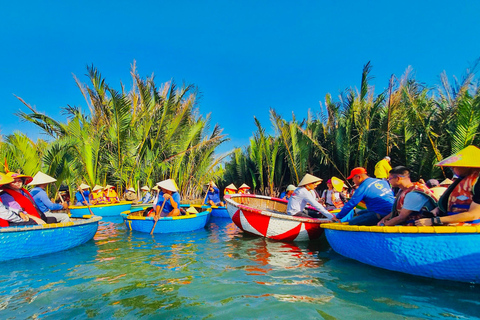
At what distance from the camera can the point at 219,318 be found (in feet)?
10.4

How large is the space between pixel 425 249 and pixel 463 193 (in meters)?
0.84

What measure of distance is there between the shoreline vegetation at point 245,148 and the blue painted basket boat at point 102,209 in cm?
154

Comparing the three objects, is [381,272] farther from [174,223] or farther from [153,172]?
[153,172]

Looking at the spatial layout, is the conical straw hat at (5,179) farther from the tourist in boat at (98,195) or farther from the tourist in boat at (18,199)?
the tourist in boat at (98,195)

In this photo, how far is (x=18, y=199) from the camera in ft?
20.1

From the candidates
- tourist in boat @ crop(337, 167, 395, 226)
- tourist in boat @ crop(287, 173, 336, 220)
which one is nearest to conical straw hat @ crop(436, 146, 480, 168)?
tourist in boat @ crop(337, 167, 395, 226)

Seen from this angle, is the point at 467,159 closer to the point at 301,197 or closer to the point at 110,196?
the point at 301,197

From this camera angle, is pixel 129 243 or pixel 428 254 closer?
pixel 428 254

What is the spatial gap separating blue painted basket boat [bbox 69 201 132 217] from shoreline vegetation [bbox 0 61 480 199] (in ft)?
5.05

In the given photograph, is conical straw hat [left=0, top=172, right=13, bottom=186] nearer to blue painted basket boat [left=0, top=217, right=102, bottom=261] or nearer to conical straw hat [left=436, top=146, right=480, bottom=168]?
blue painted basket boat [left=0, top=217, right=102, bottom=261]

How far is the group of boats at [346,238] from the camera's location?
3.60m

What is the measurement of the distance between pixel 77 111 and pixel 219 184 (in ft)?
39.0

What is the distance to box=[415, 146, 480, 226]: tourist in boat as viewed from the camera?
11.6 ft

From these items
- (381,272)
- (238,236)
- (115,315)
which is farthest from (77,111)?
(381,272)
